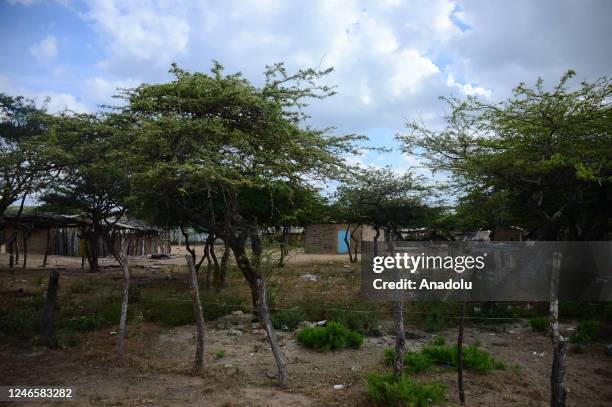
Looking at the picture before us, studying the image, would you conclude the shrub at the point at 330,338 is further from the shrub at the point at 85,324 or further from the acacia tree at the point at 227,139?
the shrub at the point at 85,324

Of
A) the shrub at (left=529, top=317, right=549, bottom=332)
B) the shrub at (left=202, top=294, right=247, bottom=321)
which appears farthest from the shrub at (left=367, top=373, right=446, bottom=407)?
the shrub at (left=529, top=317, right=549, bottom=332)

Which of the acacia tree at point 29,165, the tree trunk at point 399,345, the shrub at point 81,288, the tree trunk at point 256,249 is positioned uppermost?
the acacia tree at point 29,165

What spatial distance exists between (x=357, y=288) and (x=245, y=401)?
8.50 m

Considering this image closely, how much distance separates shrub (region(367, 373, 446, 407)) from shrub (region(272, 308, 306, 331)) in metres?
3.35

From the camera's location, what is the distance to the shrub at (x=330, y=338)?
7.34 m

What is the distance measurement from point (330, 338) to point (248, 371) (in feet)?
4.82

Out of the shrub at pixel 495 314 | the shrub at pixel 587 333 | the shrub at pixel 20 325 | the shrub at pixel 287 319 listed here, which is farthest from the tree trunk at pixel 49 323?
the shrub at pixel 587 333

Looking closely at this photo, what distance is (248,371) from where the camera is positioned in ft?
21.2

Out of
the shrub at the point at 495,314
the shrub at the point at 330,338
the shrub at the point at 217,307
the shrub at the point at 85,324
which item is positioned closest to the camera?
the shrub at the point at 330,338

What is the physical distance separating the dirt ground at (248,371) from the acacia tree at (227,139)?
125 cm

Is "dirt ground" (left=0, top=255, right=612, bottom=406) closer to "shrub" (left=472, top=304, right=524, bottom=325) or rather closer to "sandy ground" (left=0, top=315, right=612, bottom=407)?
"sandy ground" (left=0, top=315, right=612, bottom=407)

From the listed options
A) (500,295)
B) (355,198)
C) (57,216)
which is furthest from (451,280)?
(57,216)

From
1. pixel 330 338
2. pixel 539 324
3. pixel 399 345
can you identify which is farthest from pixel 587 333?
pixel 399 345

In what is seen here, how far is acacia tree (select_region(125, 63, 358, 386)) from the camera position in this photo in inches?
261
